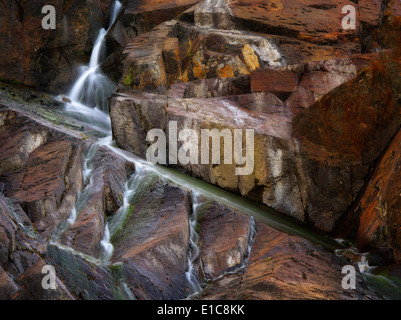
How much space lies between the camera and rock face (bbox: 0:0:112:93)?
17.4 metres

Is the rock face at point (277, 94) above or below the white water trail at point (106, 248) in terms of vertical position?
above

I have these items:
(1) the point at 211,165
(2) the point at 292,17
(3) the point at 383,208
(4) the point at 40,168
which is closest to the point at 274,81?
(1) the point at 211,165

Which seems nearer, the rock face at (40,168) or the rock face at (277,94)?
the rock face at (40,168)

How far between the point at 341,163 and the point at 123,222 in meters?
5.70

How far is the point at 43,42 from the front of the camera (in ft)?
58.4

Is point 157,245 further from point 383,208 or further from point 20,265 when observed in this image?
point 383,208

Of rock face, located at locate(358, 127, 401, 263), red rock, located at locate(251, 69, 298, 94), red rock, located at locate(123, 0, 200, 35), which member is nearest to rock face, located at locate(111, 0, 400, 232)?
red rock, located at locate(251, 69, 298, 94)

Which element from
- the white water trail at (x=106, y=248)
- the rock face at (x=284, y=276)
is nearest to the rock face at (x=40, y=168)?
the white water trail at (x=106, y=248)

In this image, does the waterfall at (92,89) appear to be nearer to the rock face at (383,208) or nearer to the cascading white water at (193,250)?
the cascading white water at (193,250)

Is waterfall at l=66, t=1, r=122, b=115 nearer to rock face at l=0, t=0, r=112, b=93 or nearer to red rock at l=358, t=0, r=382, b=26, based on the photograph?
rock face at l=0, t=0, r=112, b=93

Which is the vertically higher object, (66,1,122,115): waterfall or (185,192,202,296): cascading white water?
(66,1,122,115): waterfall

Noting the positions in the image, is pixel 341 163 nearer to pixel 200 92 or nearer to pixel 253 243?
pixel 253 243

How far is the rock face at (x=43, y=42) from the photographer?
17.4 meters

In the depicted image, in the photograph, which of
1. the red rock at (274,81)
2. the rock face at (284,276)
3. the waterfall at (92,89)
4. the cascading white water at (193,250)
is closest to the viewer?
the rock face at (284,276)
